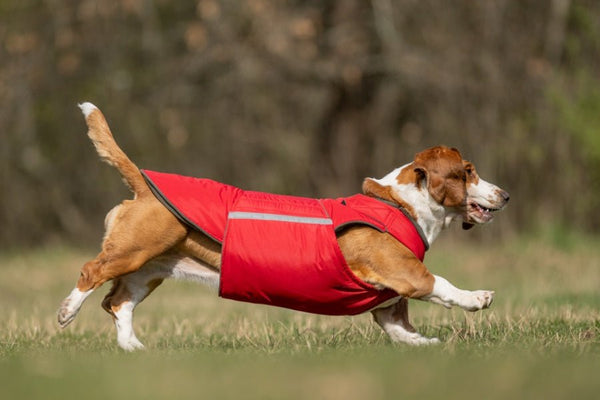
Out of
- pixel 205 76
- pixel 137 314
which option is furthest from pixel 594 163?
pixel 137 314

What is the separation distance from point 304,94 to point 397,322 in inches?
365

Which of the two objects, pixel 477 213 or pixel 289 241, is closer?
pixel 289 241

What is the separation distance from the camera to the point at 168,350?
230 inches

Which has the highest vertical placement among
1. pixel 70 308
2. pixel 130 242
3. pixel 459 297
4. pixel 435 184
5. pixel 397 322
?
pixel 435 184

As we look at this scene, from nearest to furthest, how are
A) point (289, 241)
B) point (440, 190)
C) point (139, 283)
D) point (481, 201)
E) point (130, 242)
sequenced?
point (289, 241)
point (130, 242)
point (440, 190)
point (481, 201)
point (139, 283)

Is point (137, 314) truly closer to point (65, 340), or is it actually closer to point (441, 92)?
point (65, 340)

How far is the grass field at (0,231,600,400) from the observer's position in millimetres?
3840

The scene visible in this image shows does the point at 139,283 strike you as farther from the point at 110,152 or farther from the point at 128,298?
the point at 110,152

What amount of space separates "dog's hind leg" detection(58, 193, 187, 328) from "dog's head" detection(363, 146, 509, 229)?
4.25 ft

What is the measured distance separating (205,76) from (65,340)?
28.4 ft

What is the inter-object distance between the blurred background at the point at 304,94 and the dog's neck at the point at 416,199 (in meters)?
7.98

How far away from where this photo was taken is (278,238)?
5.68 meters

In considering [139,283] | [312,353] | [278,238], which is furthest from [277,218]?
[139,283]

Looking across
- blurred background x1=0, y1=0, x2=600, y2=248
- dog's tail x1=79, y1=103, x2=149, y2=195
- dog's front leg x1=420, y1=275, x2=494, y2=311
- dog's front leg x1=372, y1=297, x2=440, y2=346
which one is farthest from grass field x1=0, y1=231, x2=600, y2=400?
blurred background x1=0, y1=0, x2=600, y2=248
